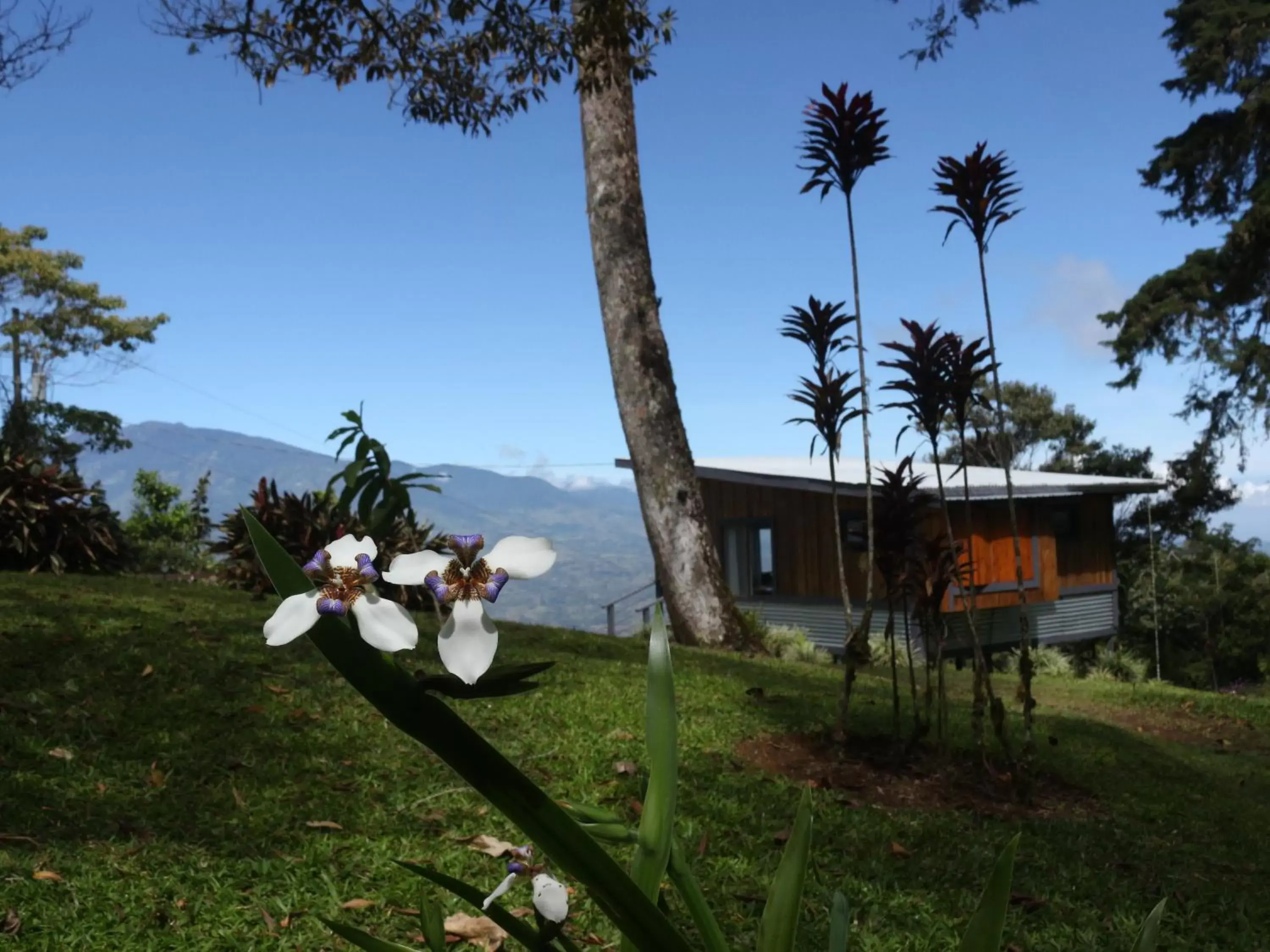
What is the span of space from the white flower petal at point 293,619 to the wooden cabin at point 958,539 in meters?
14.5

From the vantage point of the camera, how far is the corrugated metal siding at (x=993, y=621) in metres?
17.6

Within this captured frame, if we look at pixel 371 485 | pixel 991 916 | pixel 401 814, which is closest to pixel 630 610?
pixel 371 485

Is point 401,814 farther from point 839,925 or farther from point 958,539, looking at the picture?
point 958,539

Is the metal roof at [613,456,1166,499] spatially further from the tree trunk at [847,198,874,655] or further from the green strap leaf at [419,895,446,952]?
the green strap leaf at [419,895,446,952]

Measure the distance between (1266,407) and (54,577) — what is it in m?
21.8

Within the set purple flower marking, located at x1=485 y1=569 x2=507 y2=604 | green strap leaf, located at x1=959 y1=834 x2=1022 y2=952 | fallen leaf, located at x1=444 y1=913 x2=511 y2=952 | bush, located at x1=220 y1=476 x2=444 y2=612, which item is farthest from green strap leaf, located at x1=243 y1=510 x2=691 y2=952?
bush, located at x1=220 y1=476 x2=444 y2=612

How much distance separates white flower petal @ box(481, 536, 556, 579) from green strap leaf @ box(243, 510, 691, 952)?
0.14m

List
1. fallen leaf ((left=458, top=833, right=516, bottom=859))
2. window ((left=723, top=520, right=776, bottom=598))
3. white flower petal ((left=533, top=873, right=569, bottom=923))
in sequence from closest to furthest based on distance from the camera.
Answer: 1. white flower petal ((left=533, top=873, right=569, bottom=923))
2. fallen leaf ((left=458, top=833, right=516, bottom=859))
3. window ((left=723, top=520, right=776, bottom=598))

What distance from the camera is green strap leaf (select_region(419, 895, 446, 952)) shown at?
147 centimetres

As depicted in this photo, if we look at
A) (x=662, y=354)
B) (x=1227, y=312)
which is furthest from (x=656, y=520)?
(x=1227, y=312)

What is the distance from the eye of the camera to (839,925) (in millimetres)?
1702

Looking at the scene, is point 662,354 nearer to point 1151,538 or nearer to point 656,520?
point 656,520

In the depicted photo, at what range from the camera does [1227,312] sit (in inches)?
798

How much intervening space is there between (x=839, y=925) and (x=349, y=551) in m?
1.18
